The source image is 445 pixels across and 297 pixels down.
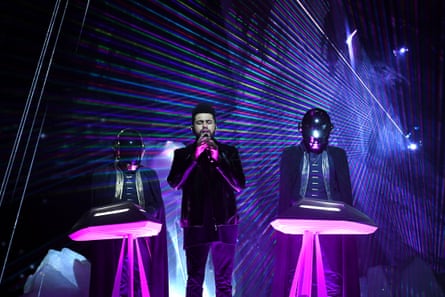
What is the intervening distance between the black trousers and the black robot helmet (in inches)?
38.8

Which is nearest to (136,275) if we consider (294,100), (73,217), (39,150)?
(73,217)

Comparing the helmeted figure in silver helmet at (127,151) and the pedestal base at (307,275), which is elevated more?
the helmeted figure in silver helmet at (127,151)

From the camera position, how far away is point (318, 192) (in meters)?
3.21

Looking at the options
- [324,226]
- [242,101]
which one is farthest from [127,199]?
[324,226]

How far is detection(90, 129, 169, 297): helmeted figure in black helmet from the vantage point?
3357 mm

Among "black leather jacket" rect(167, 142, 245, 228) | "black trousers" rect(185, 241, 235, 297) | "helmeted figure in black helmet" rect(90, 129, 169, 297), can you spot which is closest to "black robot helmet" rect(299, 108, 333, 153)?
"black leather jacket" rect(167, 142, 245, 228)

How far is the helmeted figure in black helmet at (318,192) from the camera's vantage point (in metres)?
3.04

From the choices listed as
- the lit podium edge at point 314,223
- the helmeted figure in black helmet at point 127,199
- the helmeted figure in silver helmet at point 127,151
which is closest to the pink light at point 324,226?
the lit podium edge at point 314,223

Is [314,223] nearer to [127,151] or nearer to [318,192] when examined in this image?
[318,192]

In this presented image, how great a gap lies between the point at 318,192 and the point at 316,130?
1.54 feet

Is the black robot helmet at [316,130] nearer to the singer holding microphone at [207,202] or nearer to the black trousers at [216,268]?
the singer holding microphone at [207,202]

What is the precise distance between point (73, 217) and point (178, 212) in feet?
3.83

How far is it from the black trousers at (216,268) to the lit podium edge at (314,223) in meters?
0.71

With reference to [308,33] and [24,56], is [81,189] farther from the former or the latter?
[308,33]
